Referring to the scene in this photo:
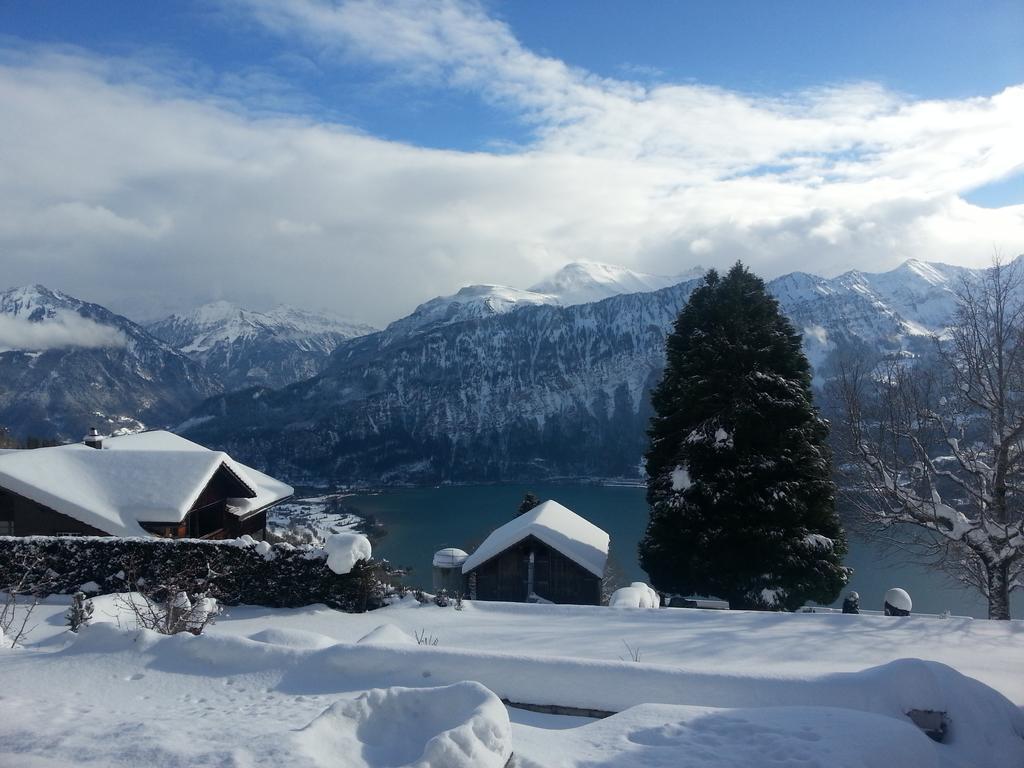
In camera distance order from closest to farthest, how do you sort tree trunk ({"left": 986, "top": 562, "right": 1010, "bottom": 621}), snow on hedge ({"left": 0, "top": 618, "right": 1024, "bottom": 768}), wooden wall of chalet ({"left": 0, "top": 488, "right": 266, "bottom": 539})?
snow on hedge ({"left": 0, "top": 618, "right": 1024, "bottom": 768}) → tree trunk ({"left": 986, "top": 562, "right": 1010, "bottom": 621}) → wooden wall of chalet ({"left": 0, "top": 488, "right": 266, "bottom": 539})

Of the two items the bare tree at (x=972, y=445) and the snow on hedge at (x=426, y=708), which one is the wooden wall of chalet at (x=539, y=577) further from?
the snow on hedge at (x=426, y=708)

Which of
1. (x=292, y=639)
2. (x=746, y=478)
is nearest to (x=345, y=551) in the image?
(x=292, y=639)

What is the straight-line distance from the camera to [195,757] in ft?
17.9

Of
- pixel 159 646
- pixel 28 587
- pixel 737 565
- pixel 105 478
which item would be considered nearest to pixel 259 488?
pixel 105 478

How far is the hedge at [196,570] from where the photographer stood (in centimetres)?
1587

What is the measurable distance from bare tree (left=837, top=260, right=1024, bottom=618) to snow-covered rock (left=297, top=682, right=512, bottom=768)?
14292 mm

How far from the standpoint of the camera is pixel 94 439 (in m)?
26.5

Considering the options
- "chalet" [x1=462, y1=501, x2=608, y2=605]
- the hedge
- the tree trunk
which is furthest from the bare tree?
the hedge

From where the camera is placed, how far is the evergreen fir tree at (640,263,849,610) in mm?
18844

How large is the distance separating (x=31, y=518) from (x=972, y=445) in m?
27.0

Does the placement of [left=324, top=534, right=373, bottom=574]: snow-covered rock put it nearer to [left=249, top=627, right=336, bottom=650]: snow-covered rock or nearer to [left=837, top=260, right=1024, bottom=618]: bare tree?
[left=249, top=627, right=336, bottom=650]: snow-covered rock

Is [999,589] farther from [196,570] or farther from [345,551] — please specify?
[196,570]

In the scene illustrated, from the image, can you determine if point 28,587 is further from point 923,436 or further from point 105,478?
point 923,436

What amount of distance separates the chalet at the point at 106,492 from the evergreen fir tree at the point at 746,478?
14377 millimetres
